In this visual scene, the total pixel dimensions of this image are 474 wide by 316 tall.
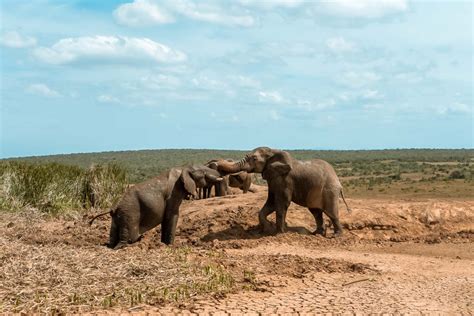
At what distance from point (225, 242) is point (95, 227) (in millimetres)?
4228

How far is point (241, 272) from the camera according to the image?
33.4 ft

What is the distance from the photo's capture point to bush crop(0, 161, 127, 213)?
1923 cm

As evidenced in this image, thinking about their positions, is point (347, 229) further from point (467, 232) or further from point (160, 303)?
point (160, 303)

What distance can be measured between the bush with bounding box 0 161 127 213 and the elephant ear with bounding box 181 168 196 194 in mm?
7305

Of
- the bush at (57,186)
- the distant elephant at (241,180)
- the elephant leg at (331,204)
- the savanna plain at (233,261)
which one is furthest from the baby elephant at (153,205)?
the distant elephant at (241,180)

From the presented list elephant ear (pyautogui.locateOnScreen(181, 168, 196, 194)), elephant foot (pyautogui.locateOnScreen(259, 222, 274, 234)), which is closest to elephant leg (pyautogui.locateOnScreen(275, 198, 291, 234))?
elephant foot (pyautogui.locateOnScreen(259, 222, 274, 234))

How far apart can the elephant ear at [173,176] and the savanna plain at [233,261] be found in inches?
46.2

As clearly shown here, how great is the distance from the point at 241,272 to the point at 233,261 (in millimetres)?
738

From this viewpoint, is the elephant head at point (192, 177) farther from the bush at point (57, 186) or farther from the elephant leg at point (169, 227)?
the bush at point (57, 186)

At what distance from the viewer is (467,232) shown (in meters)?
16.2

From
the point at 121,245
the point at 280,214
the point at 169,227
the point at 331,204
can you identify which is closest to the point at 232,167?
the point at 280,214

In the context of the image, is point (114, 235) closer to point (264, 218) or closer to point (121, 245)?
point (121, 245)

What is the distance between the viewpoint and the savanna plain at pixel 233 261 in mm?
8555

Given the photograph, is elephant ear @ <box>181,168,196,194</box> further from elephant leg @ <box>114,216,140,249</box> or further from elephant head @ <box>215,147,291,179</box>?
elephant head @ <box>215,147,291,179</box>
